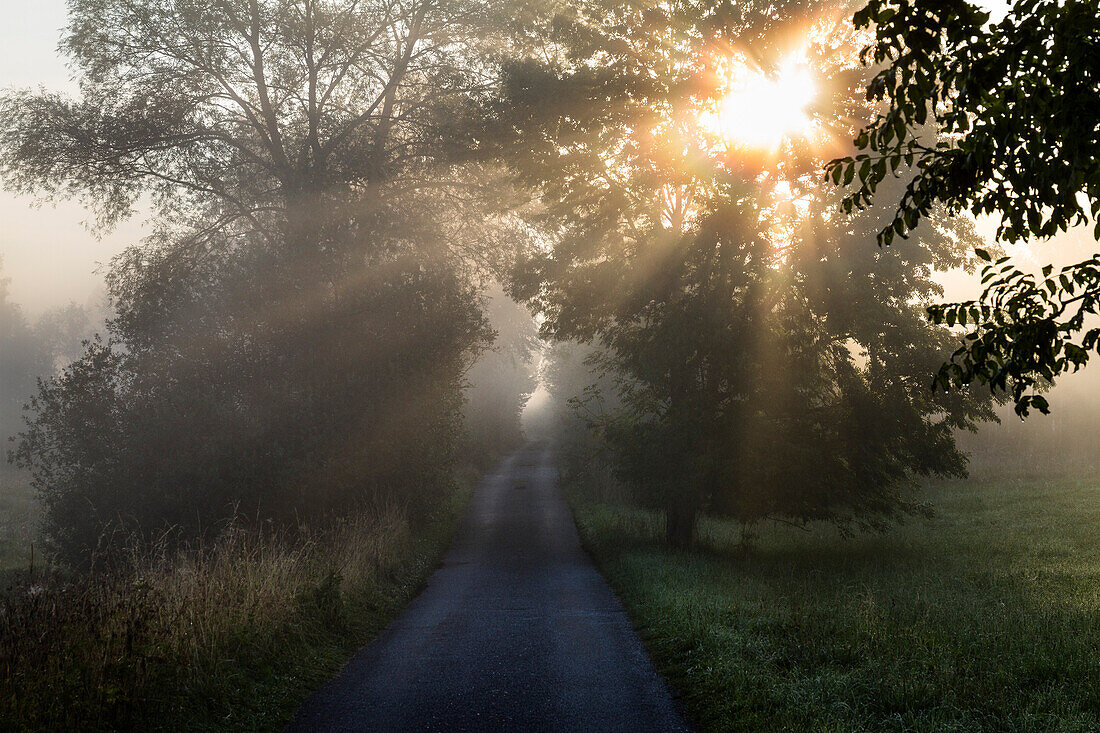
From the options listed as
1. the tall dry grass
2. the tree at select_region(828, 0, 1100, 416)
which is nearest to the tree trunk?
the tall dry grass

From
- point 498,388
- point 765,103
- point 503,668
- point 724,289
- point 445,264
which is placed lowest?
point 503,668

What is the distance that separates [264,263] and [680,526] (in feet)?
43.8

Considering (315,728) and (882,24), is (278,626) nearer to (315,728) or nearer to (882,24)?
(315,728)

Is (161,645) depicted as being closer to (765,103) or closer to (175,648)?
(175,648)

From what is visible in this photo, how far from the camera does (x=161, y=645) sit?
25.9ft

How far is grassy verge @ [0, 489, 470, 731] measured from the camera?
6609 mm

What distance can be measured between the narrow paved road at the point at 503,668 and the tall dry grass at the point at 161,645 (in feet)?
2.49

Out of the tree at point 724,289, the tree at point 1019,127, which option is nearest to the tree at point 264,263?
the tree at point 724,289

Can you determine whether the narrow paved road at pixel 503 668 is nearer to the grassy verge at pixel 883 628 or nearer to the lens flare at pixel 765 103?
the grassy verge at pixel 883 628

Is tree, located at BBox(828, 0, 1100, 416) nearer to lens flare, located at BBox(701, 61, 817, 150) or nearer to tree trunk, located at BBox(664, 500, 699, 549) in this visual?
lens flare, located at BBox(701, 61, 817, 150)

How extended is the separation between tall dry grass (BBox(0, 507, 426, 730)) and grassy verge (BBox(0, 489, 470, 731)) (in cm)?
1

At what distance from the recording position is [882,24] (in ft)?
17.0

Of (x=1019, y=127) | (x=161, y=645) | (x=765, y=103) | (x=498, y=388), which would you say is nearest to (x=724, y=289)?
(x=765, y=103)

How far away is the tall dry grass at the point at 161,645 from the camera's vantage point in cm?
657
